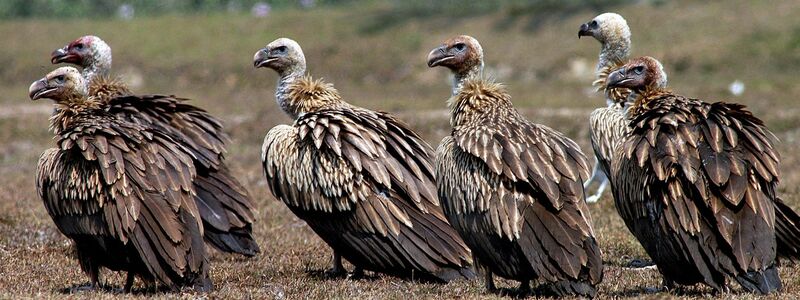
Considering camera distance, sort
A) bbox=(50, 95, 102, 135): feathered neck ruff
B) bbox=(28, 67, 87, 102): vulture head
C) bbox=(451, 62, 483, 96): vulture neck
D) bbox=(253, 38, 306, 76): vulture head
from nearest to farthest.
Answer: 1. bbox=(451, 62, 483, 96): vulture neck
2. bbox=(50, 95, 102, 135): feathered neck ruff
3. bbox=(28, 67, 87, 102): vulture head
4. bbox=(253, 38, 306, 76): vulture head

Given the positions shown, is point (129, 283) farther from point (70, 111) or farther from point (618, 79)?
point (618, 79)

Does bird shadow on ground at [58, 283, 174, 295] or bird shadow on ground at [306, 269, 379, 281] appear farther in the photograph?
bird shadow on ground at [306, 269, 379, 281]

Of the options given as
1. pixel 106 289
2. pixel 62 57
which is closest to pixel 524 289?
pixel 106 289

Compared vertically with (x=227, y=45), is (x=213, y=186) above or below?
below

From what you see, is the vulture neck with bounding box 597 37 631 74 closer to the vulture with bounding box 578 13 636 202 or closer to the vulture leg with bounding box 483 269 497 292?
the vulture with bounding box 578 13 636 202

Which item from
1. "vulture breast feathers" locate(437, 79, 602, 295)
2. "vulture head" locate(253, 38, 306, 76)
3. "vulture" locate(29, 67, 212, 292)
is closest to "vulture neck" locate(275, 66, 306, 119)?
"vulture head" locate(253, 38, 306, 76)

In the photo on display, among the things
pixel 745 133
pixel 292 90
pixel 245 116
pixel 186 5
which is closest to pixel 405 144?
pixel 292 90

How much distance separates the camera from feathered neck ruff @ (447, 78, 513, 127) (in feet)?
28.6

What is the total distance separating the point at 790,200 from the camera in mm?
13016

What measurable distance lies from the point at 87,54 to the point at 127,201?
14.1 ft

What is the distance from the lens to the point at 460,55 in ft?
30.8

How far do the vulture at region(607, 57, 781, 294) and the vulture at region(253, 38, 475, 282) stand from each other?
65.7 inches

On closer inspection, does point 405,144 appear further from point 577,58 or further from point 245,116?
point 577,58

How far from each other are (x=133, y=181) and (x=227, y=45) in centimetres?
3144
